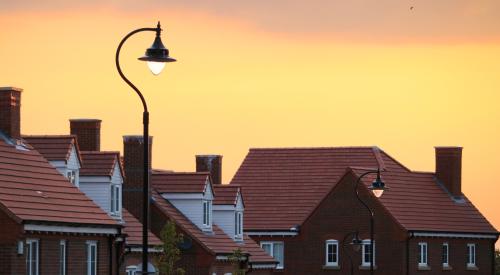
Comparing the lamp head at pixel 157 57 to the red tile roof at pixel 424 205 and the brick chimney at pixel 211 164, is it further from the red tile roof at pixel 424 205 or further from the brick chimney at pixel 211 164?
the red tile roof at pixel 424 205

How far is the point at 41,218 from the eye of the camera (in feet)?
167

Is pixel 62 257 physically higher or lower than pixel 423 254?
lower

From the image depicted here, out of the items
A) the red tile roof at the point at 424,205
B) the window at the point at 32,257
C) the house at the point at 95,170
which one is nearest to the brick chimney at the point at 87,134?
the house at the point at 95,170

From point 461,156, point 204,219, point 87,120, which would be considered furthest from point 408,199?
point 87,120

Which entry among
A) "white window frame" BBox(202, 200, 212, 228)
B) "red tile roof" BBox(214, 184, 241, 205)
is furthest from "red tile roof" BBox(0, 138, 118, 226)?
"red tile roof" BBox(214, 184, 241, 205)

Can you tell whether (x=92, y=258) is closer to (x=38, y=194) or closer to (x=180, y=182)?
(x=38, y=194)

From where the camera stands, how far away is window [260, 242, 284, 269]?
91.1 metres

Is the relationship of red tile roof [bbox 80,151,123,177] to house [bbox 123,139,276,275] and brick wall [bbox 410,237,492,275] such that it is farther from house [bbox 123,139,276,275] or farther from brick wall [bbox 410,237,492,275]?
brick wall [bbox 410,237,492,275]

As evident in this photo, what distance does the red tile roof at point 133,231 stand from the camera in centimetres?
6203

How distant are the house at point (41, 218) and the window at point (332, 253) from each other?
34.4 m

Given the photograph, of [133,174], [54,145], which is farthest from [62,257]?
[133,174]

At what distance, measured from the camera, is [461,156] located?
102 meters

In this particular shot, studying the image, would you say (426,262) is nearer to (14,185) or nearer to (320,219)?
(320,219)

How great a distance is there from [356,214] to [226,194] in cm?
1586
